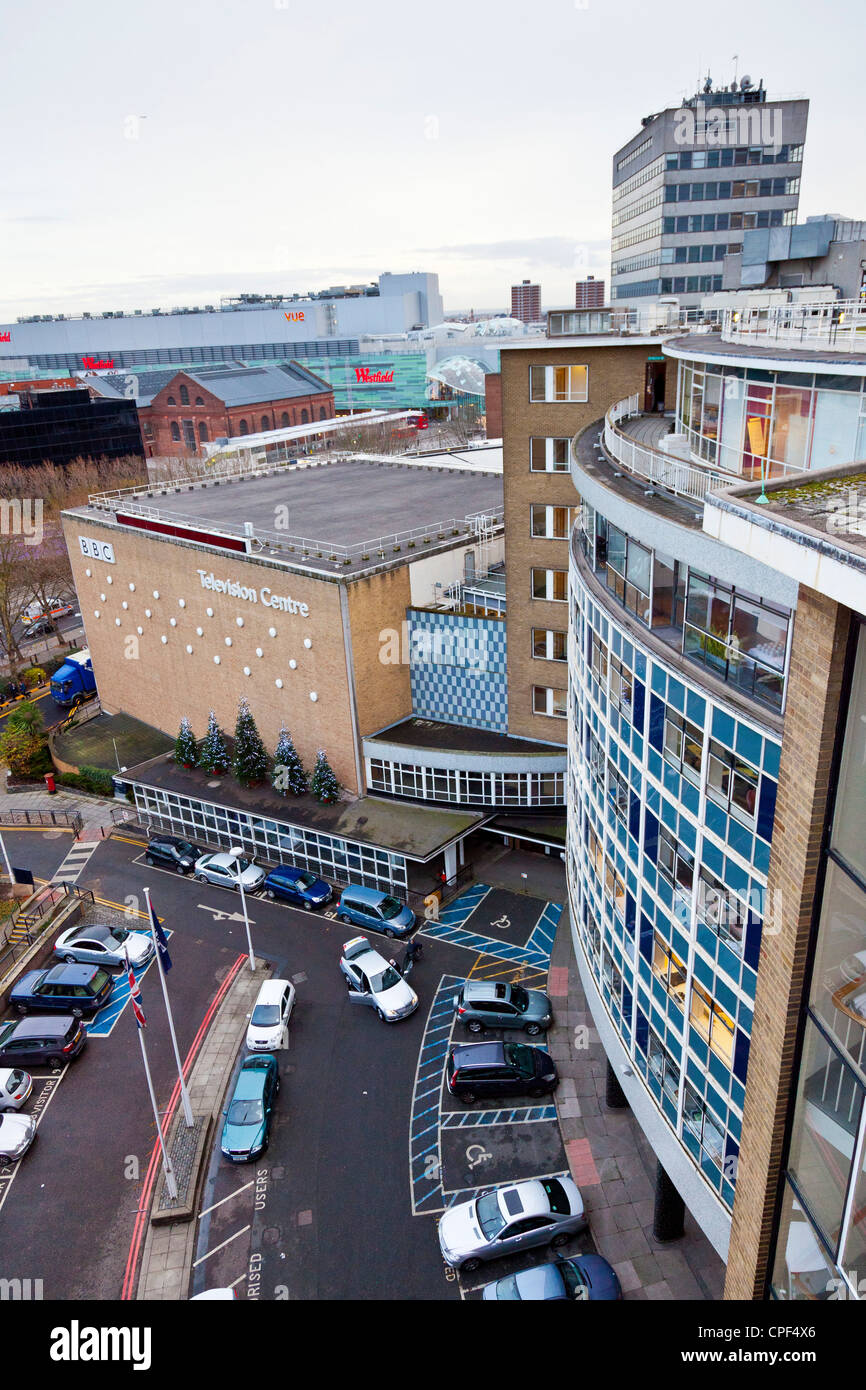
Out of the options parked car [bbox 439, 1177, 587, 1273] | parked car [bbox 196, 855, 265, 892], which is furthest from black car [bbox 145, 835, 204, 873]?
parked car [bbox 439, 1177, 587, 1273]

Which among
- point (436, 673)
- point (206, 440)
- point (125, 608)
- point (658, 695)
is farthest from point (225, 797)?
point (206, 440)

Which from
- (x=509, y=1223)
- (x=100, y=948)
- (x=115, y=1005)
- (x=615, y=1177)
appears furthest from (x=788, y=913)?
(x=100, y=948)

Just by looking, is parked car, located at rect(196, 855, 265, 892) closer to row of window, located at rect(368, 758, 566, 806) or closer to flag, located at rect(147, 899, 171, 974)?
row of window, located at rect(368, 758, 566, 806)

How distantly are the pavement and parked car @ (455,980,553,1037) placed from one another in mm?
661

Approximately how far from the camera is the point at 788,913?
10570 millimetres

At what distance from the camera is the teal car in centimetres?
2328

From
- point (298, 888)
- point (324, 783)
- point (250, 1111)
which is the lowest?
point (298, 888)

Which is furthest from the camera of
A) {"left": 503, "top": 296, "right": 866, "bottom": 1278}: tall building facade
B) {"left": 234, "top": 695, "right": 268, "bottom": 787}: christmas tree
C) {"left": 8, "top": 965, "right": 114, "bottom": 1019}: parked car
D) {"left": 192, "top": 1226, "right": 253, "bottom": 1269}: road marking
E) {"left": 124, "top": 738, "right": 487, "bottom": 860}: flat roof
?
{"left": 234, "top": 695, "right": 268, "bottom": 787}: christmas tree

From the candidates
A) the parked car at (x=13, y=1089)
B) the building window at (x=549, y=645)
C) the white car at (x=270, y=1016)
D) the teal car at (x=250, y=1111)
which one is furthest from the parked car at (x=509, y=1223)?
the building window at (x=549, y=645)

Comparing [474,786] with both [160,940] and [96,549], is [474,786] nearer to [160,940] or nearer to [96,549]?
[160,940]

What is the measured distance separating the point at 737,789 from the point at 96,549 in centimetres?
4158

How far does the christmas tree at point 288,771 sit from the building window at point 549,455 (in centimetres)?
1517
